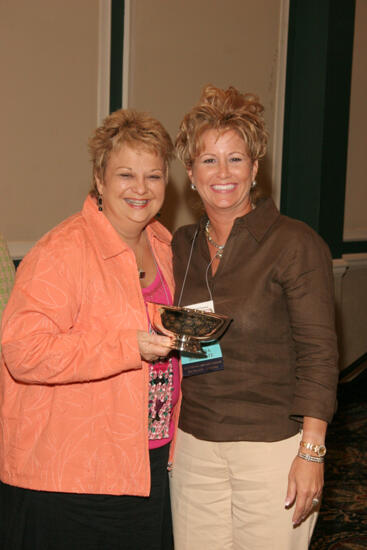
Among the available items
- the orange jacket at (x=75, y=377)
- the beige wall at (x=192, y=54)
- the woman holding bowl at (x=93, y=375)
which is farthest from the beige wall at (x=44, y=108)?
the orange jacket at (x=75, y=377)

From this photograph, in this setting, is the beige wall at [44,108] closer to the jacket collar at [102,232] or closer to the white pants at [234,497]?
the jacket collar at [102,232]

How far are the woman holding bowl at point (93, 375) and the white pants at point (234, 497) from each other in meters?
0.09

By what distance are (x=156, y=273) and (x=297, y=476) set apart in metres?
0.72

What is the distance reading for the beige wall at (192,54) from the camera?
129 inches

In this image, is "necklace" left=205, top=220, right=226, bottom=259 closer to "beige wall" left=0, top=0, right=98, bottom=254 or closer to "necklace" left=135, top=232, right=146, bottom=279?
"necklace" left=135, top=232, right=146, bottom=279

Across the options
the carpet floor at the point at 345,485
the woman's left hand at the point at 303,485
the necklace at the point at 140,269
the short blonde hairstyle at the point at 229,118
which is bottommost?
the carpet floor at the point at 345,485

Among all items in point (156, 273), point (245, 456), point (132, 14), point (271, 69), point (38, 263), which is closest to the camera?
point (38, 263)

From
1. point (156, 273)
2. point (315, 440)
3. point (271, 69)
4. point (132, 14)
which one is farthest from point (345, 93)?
point (315, 440)

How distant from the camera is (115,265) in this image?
5.44 ft

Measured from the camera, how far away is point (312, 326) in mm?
1563

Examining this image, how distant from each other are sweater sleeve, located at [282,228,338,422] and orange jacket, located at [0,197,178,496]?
1.35 feet

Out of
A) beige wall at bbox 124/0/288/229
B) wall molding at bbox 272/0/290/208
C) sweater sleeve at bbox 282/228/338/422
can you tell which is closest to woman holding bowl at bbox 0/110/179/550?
sweater sleeve at bbox 282/228/338/422

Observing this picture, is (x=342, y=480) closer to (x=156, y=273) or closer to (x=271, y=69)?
(x=156, y=273)

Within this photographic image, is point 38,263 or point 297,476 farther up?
point 38,263
